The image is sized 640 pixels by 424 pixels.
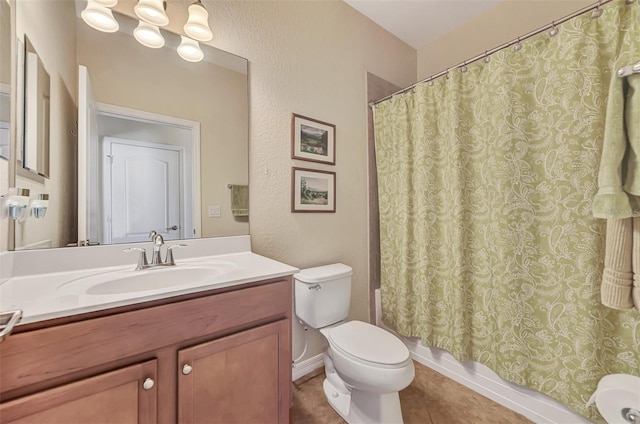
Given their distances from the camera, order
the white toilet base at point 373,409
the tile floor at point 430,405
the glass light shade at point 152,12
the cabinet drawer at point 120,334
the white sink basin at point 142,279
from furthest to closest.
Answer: the tile floor at point 430,405
the white toilet base at point 373,409
the glass light shade at point 152,12
the white sink basin at point 142,279
the cabinet drawer at point 120,334

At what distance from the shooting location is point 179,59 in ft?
4.14

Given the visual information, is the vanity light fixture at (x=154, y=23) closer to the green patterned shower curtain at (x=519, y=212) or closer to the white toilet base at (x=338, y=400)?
the green patterned shower curtain at (x=519, y=212)

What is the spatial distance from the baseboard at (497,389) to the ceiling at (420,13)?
2.51 meters

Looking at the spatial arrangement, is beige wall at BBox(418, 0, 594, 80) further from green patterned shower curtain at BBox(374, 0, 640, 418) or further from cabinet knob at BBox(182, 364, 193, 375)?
cabinet knob at BBox(182, 364, 193, 375)

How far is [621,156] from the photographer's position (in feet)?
2.64

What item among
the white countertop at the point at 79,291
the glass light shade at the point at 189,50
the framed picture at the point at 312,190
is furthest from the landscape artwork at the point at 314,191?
the glass light shade at the point at 189,50

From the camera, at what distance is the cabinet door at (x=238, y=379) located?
808mm

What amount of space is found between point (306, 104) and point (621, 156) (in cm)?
148

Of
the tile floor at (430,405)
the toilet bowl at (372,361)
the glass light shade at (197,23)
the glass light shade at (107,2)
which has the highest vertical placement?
the glass light shade at (197,23)

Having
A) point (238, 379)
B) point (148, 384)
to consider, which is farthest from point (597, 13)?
point (148, 384)

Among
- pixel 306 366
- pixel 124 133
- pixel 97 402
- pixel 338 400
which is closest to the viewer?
pixel 97 402

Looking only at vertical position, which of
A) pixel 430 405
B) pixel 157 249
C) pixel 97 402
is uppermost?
pixel 157 249

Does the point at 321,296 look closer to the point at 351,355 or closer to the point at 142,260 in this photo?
the point at 351,355

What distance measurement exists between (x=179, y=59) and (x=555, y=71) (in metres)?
1.85
